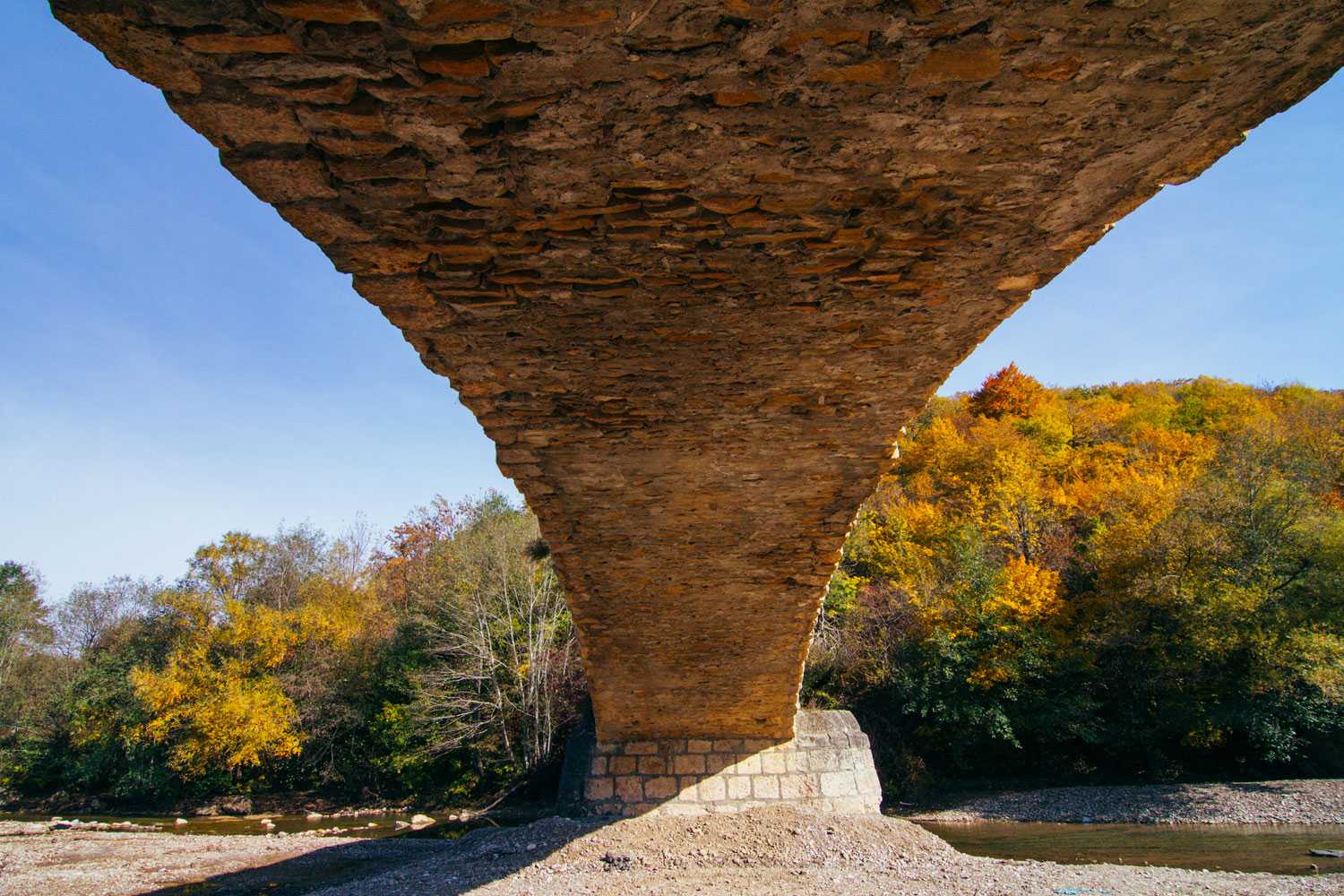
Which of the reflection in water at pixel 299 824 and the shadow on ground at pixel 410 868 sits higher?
the shadow on ground at pixel 410 868

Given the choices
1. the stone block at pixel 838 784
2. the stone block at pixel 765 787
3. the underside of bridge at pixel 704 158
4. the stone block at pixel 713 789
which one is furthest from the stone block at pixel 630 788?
the underside of bridge at pixel 704 158

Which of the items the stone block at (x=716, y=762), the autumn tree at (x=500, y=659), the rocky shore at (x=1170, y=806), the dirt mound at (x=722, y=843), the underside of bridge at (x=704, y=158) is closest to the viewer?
the underside of bridge at (x=704, y=158)

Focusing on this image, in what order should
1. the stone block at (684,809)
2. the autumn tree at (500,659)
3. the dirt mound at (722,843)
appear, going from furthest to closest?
the autumn tree at (500,659)
the stone block at (684,809)
the dirt mound at (722,843)

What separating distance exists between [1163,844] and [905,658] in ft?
19.6

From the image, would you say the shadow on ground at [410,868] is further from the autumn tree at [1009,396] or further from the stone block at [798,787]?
the autumn tree at [1009,396]

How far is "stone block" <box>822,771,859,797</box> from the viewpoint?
8.24m

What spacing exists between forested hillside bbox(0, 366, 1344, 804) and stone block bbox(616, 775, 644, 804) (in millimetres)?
6070

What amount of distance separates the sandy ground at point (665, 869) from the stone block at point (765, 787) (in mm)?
185

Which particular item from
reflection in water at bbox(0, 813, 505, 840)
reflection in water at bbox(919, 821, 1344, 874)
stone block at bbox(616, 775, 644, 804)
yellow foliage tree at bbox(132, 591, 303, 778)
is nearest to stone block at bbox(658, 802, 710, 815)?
stone block at bbox(616, 775, 644, 804)

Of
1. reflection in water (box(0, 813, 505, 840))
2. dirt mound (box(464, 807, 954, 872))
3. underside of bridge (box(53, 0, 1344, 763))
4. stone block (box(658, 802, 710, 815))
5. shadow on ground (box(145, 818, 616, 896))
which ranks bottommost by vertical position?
reflection in water (box(0, 813, 505, 840))

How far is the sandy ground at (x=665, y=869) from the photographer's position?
257 inches

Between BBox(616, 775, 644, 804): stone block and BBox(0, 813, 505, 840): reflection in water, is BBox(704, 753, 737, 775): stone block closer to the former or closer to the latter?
BBox(616, 775, 644, 804): stone block

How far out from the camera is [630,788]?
8242 mm

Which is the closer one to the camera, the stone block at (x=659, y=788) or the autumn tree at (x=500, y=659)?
the stone block at (x=659, y=788)
